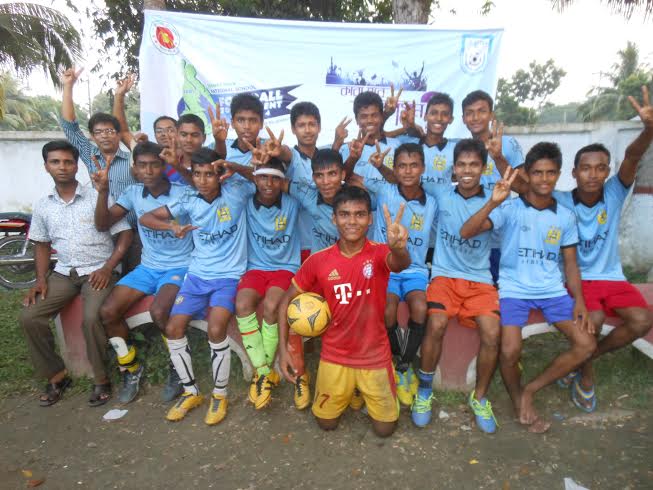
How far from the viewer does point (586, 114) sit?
2947 cm

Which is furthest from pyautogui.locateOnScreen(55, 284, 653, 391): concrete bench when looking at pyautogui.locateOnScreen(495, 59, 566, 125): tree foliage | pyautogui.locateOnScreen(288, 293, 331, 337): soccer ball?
pyautogui.locateOnScreen(495, 59, 566, 125): tree foliage

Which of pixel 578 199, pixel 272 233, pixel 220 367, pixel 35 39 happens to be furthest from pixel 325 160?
pixel 35 39

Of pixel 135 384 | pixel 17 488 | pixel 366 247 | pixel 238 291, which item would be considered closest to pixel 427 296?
pixel 366 247

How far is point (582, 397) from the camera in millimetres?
2908

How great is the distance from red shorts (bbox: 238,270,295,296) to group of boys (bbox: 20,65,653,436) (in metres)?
0.01

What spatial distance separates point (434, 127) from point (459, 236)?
1.17m

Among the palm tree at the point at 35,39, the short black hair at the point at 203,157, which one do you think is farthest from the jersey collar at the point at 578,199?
the palm tree at the point at 35,39

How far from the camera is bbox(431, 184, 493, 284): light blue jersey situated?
10.2 feet

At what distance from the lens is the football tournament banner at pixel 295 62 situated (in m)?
5.23

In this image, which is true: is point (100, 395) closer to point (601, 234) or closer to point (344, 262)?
point (344, 262)

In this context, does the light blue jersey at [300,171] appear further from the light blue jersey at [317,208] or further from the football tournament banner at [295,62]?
the football tournament banner at [295,62]

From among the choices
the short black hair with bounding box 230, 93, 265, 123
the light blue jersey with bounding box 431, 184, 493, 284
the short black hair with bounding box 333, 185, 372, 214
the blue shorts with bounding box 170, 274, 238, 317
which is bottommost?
the blue shorts with bounding box 170, 274, 238, 317

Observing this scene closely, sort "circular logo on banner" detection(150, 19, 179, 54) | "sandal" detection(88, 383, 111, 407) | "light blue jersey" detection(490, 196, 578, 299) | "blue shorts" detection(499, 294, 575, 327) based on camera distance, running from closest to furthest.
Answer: "blue shorts" detection(499, 294, 575, 327) < "light blue jersey" detection(490, 196, 578, 299) < "sandal" detection(88, 383, 111, 407) < "circular logo on banner" detection(150, 19, 179, 54)

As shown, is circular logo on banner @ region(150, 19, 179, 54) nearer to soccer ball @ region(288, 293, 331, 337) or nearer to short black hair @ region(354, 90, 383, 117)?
short black hair @ region(354, 90, 383, 117)
